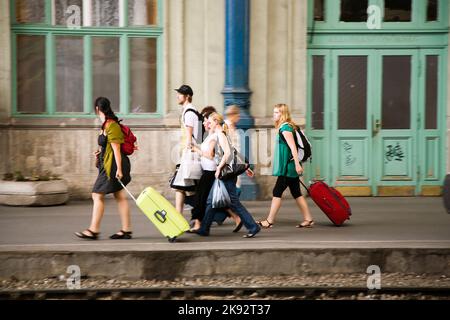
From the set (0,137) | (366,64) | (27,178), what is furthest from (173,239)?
(366,64)

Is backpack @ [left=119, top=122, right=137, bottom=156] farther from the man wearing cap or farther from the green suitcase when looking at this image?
the man wearing cap

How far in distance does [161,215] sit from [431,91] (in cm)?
678

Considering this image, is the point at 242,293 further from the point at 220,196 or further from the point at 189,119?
the point at 189,119

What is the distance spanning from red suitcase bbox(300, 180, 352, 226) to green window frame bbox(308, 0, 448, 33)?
14.0ft

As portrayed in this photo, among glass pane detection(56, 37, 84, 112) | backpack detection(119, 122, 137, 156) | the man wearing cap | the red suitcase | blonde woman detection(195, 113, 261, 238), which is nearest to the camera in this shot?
backpack detection(119, 122, 137, 156)

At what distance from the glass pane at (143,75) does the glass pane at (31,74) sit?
4.89ft

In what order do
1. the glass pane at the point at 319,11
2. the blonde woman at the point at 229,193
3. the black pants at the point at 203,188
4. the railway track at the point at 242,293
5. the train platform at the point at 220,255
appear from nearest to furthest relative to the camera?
the railway track at the point at 242,293
the train platform at the point at 220,255
the blonde woman at the point at 229,193
the black pants at the point at 203,188
the glass pane at the point at 319,11

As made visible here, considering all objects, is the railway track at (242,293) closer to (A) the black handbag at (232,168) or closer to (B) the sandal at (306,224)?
(A) the black handbag at (232,168)

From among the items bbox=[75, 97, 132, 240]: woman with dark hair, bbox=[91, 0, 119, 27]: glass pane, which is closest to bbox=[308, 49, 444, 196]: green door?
bbox=[91, 0, 119, 27]: glass pane

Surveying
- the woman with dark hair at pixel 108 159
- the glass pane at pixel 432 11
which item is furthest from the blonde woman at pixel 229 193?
the glass pane at pixel 432 11

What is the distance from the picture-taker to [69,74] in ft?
46.8

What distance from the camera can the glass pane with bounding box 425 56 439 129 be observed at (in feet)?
48.1

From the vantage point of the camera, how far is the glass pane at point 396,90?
1464cm

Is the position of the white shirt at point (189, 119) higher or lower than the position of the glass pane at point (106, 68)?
lower
